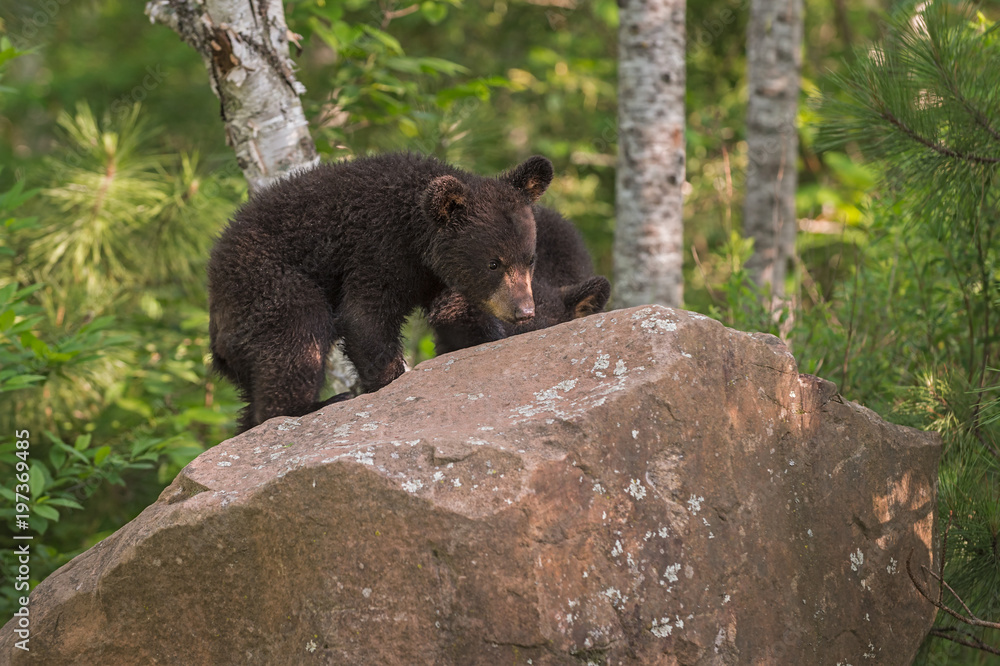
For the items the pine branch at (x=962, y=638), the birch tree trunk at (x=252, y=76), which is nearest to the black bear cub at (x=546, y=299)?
the birch tree trunk at (x=252, y=76)

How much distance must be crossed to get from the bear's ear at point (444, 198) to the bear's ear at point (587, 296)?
0.94 meters

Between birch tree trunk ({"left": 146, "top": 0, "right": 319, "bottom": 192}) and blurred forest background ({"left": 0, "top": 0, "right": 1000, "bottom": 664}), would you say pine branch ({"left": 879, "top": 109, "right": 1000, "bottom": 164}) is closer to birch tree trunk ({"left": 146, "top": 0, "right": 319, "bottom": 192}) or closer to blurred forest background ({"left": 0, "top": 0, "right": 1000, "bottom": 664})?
blurred forest background ({"left": 0, "top": 0, "right": 1000, "bottom": 664})

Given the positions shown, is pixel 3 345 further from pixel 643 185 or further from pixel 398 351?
pixel 643 185

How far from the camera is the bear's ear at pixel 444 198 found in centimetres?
382

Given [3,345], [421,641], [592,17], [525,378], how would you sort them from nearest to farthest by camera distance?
[421,641] → [525,378] → [3,345] → [592,17]

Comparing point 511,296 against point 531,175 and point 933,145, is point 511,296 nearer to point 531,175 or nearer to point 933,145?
point 531,175

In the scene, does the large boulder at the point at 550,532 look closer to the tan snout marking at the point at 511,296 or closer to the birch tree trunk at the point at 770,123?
the tan snout marking at the point at 511,296

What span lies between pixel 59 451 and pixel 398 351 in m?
2.50

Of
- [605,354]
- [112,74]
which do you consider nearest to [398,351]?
[605,354]

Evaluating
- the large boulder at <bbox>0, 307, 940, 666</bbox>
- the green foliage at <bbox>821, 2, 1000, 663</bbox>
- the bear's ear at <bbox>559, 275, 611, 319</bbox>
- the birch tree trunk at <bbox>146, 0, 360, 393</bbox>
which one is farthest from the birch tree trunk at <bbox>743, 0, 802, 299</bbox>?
the large boulder at <bbox>0, 307, 940, 666</bbox>

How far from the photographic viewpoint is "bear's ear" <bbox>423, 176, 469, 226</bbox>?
3.82 metres

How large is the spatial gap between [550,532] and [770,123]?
21.9ft

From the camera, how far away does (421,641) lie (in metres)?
2.77

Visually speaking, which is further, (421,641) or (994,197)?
(994,197)
